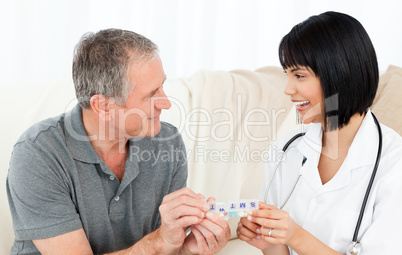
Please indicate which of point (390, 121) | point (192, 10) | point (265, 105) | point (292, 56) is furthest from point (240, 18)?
point (292, 56)

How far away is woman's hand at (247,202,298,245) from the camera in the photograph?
4.12 ft

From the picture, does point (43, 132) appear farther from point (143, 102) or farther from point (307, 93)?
point (307, 93)

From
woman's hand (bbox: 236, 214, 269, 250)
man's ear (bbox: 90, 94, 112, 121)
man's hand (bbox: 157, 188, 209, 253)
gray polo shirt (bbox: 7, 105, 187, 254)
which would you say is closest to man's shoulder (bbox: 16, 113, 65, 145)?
gray polo shirt (bbox: 7, 105, 187, 254)

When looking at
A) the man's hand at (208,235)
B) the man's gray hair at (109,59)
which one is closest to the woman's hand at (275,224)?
the man's hand at (208,235)

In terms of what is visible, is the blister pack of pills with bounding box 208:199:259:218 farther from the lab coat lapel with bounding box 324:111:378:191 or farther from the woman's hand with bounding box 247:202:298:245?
the lab coat lapel with bounding box 324:111:378:191

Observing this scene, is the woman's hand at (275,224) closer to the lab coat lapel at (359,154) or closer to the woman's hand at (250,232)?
the woman's hand at (250,232)

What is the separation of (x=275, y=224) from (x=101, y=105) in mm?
655

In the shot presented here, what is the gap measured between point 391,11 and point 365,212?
1836 millimetres

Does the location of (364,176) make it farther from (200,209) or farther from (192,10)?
(192,10)

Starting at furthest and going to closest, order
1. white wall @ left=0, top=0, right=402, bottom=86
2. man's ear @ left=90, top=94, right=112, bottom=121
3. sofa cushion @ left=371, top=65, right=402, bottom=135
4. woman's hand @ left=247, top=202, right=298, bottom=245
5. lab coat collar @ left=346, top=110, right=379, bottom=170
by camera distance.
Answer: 1. white wall @ left=0, top=0, right=402, bottom=86
2. sofa cushion @ left=371, top=65, right=402, bottom=135
3. man's ear @ left=90, top=94, right=112, bottom=121
4. lab coat collar @ left=346, top=110, right=379, bottom=170
5. woman's hand @ left=247, top=202, right=298, bottom=245

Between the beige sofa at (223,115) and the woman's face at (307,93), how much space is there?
0.62 metres

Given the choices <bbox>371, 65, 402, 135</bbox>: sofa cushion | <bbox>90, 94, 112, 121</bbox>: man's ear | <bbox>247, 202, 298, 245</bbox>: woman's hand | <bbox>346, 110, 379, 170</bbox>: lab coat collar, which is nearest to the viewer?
<bbox>247, 202, 298, 245</bbox>: woman's hand

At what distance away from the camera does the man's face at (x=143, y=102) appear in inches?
56.6

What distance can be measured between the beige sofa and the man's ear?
1.88ft
